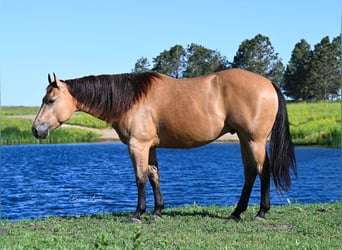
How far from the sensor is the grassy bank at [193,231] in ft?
16.4

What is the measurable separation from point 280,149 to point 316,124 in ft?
97.7

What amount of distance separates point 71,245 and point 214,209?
117 inches

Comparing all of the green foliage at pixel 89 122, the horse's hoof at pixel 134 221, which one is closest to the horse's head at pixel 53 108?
the horse's hoof at pixel 134 221

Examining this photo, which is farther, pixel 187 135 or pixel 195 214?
pixel 195 214

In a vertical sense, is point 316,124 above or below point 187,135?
below

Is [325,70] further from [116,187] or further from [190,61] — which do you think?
[116,187]

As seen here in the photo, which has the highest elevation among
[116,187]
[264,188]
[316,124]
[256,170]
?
[256,170]

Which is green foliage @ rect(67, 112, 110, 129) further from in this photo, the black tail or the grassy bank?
the black tail

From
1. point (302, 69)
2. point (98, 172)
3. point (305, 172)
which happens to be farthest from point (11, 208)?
point (302, 69)

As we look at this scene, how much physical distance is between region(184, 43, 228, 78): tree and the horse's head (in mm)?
48727

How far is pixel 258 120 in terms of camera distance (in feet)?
20.8

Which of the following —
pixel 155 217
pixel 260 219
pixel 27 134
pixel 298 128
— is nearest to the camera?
pixel 260 219

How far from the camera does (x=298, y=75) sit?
2335 inches

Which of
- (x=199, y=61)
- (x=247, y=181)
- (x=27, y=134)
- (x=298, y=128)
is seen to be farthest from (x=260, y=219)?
(x=199, y=61)
